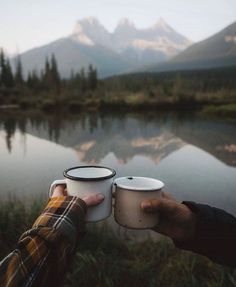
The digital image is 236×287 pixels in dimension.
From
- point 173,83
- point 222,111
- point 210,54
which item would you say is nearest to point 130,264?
point 222,111

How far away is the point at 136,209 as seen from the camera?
3.12 ft

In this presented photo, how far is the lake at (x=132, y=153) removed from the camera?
592 cm

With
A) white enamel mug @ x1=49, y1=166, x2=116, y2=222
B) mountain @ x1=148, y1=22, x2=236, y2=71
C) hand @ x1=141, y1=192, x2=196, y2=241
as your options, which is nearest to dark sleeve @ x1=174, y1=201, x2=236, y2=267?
hand @ x1=141, y1=192, x2=196, y2=241

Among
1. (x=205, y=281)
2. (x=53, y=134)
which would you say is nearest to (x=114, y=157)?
(x=53, y=134)

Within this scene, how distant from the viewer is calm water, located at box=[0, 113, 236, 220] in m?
5.96

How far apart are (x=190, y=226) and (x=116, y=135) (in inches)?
469

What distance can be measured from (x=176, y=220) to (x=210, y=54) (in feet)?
592

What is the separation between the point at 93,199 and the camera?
0.90 m

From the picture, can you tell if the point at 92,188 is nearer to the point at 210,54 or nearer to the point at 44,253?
the point at 44,253

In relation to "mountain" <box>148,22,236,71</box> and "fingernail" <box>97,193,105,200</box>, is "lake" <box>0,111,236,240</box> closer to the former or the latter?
"fingernail" <box>97,193,105,200</box>

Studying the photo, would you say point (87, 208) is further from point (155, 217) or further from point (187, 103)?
point (187, 103)

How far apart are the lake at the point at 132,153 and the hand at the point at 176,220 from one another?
4.08 metres

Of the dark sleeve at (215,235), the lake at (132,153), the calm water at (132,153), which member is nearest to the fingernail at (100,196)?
the dark sleeve at (215,235)

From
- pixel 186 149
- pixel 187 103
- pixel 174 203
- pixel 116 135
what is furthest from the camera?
pixel 187 103
